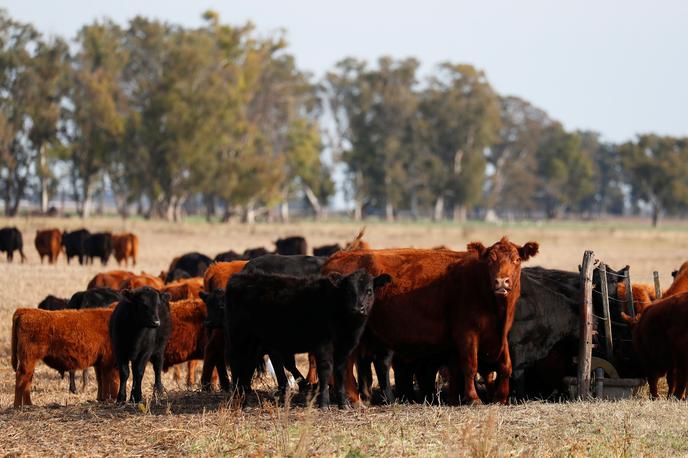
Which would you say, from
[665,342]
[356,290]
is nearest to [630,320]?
[665,342]

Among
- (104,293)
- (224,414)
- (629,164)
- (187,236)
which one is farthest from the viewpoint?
(629,164)

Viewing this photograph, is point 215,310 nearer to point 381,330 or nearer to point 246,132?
point 381,330

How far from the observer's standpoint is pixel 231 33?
275 feet

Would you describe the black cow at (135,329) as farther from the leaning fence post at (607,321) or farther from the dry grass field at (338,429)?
the leaning fence post at (607,321)

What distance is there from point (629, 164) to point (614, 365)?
103m

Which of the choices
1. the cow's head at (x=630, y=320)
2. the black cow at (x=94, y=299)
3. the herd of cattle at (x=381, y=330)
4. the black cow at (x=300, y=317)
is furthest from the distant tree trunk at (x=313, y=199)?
the black cow at (x=300, y=317)

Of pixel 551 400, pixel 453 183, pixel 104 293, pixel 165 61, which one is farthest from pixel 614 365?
pixel 453 183

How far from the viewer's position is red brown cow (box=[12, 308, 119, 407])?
1301 cm

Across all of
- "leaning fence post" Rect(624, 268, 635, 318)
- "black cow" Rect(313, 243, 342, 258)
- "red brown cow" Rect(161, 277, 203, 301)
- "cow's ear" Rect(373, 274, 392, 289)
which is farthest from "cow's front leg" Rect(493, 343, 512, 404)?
"black cow" Rect(313, 243, 342, 258)

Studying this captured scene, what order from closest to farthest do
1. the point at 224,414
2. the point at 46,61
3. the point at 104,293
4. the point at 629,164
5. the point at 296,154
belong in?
the point at 224,414, the point at 104,293, the point at 46,61, the point at 296,154, the point at 629,164

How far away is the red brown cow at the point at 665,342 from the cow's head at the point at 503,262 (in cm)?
165

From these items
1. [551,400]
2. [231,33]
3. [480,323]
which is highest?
[231,33]

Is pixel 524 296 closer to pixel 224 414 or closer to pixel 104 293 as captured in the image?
pixel 224 414

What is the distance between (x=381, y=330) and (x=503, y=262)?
1.57 m
